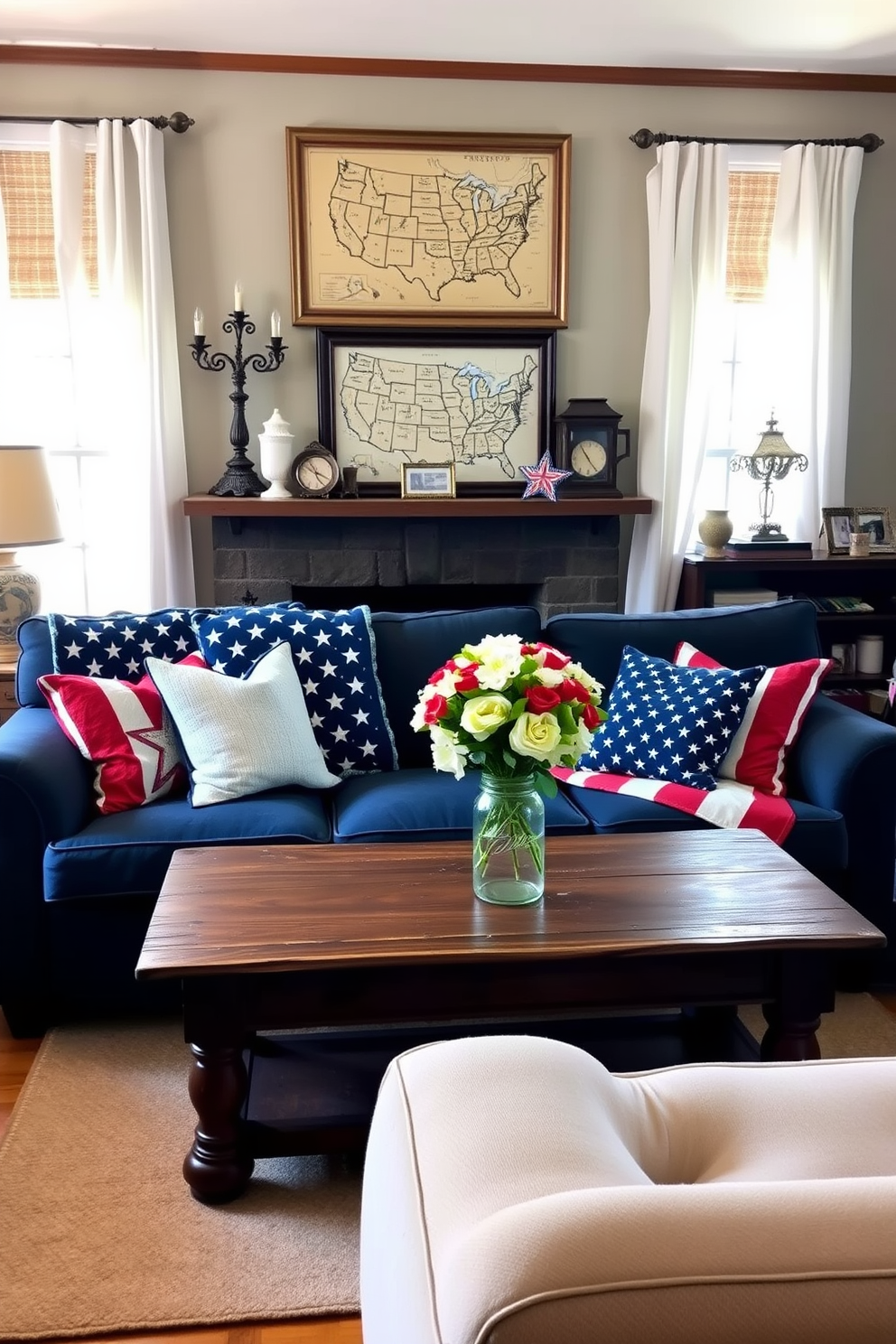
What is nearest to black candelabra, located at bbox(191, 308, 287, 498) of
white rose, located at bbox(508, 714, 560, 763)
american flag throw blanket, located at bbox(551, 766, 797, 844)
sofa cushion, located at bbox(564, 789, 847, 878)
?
american flag throw blanket, located at bbox(551, 766, 797, 844)

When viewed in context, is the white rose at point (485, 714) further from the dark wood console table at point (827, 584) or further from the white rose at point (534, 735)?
the dark wood console table at point (827, 584)

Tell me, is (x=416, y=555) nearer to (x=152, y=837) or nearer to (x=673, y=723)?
(x=673, y=723)

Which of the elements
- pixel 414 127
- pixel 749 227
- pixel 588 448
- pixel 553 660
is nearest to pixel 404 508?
pixel 588 448

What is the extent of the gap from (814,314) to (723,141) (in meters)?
0.75

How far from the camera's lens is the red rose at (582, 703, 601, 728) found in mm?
1986

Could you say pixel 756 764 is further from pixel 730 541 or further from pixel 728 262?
pixel 728 262

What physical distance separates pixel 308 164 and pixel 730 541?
2.14 m

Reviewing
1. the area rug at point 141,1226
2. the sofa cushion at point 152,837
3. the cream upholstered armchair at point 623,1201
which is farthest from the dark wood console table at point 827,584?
the cream upholstered armchair at point 623,1201

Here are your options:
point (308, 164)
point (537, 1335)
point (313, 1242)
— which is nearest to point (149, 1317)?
point (313, 1242)

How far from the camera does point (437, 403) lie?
4.34m

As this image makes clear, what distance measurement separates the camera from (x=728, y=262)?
4.45 m

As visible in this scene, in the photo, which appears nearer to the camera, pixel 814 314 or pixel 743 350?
pixel 814 314

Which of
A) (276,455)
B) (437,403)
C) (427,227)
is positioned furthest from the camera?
(437,403)

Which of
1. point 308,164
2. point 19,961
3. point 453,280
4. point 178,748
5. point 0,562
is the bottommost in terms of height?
point 19,961
